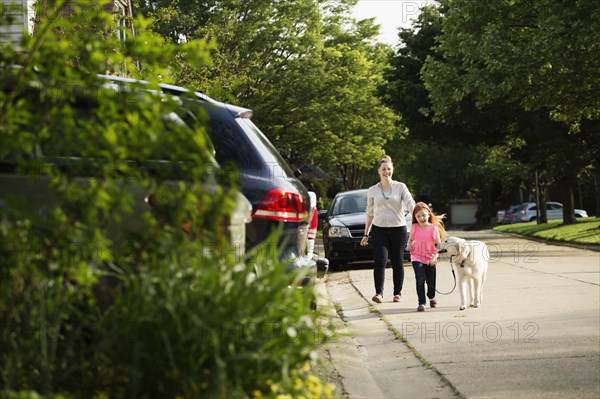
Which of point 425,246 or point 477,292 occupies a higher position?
point 425,246

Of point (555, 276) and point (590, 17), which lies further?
point (590, 17)

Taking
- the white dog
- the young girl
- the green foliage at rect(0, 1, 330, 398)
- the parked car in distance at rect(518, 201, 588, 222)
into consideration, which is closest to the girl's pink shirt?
the young girl

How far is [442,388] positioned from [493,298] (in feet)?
20.3

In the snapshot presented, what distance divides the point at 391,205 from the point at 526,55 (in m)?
14.2

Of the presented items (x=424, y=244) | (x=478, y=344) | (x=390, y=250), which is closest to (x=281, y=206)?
(x=478, y=344)

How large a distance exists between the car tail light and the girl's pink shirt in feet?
15.1

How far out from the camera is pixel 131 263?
510cm

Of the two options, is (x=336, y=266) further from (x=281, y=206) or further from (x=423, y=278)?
(x=281, y=206)

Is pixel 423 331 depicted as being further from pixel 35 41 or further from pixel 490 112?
pixel 490 112

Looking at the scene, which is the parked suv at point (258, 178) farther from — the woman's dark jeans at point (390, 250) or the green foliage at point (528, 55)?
the green foliage at point (528, 55)

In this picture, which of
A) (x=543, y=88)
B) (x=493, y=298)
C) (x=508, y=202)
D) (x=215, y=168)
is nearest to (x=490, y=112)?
(x=543, y=88)

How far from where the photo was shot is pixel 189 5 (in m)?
45.9

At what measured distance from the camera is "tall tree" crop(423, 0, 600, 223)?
2612cm

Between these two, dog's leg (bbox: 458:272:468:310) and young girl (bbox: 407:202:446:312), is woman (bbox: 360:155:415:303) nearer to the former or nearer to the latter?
young girl (bbox: 407:202:446:312)
